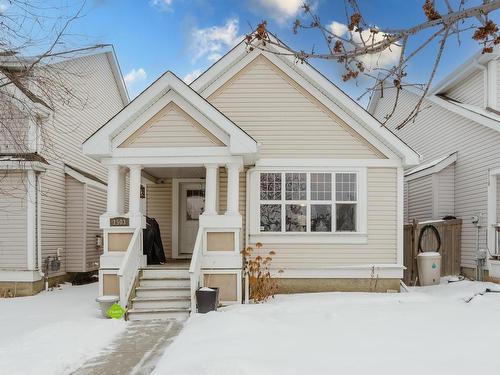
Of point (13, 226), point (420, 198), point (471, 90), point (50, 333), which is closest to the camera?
point (50, 333)

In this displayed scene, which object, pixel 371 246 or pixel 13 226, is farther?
pixel 13 226

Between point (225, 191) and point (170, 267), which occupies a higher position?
point (225, 191)

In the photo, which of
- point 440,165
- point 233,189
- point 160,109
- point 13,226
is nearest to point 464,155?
point 440,165

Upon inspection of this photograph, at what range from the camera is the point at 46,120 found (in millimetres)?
13078

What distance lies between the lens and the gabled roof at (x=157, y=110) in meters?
9.98

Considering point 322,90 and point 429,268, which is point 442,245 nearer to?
point 429,268

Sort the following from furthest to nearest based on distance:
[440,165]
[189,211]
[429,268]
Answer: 1. [440,165]
2. [189,211]
3. [429,268]

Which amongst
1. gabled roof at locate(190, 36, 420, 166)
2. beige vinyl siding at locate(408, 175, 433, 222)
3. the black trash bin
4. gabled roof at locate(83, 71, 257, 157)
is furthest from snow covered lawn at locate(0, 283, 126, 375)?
beige vinyl siding at locate(408, 175, 433, 222)

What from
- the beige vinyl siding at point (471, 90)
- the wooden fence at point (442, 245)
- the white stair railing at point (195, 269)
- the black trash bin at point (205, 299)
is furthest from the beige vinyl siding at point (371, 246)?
the beige vinyl siding at point (471, 90)

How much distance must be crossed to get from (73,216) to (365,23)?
43.5 ft

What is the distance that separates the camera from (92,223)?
15.2 meters

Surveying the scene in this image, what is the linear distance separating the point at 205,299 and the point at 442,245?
323 inches

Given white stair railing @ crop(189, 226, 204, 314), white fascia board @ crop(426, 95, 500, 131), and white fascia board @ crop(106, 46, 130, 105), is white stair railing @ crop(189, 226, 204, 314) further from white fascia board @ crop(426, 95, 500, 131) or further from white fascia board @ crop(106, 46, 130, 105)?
white fascia board @ crop(106, 46, 130, 105)

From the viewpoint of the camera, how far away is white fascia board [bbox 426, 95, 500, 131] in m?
12.5
